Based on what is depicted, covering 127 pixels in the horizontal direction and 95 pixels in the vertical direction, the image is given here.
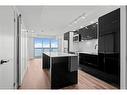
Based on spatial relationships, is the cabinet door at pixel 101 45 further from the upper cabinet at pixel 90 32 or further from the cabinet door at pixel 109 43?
the upper cabinet at pixel 90 32

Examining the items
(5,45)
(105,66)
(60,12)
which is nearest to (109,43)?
(105,66)

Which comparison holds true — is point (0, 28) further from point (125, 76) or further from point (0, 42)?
point (125, 76)

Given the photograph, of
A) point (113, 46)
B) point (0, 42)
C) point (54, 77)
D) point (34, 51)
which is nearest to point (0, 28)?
point (0, 42)

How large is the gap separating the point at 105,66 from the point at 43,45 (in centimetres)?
899

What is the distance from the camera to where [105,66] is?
142 inches

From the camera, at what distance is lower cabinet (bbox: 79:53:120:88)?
10.3 ft

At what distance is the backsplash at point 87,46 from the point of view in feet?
18.1

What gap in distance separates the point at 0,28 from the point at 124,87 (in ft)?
6.14

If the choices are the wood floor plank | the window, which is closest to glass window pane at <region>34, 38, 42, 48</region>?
the window

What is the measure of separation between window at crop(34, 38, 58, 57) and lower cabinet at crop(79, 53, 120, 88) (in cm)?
737

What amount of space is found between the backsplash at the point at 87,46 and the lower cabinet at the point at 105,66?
0.82m

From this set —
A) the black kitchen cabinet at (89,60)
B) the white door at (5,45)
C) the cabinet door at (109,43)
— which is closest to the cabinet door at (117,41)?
the cabinet door at (109,43)

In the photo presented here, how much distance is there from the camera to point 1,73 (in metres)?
1.67

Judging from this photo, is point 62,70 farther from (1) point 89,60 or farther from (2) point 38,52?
(2) point 38,52
